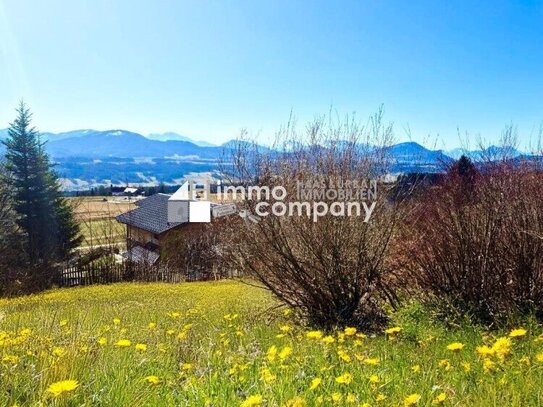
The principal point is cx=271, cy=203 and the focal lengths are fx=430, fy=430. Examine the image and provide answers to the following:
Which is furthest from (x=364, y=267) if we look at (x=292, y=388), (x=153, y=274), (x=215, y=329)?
(x=153, y=274)

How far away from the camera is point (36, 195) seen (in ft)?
92.8

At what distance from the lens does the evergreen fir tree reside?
27531 mm

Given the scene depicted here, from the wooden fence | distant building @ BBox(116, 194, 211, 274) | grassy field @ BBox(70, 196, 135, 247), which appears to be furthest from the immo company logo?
grassy field @ BBox(70, 196, 135, 247)

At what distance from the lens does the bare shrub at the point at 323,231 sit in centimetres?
587

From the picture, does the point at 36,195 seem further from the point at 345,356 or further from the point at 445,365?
the point at 445,365

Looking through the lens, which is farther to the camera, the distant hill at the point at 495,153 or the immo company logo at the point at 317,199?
the distant hill at the point at 495,153

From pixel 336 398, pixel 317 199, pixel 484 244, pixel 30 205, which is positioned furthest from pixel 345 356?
pixel 30 205

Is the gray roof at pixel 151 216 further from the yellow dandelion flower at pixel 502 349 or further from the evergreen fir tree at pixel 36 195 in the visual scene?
the yellow dandelion flower at pixel 502 349

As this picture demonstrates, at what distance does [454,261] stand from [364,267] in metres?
1.22

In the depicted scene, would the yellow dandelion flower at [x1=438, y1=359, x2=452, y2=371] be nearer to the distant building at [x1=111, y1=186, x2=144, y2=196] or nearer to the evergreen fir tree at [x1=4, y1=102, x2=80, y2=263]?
the evergreen fir tree at [x1=4, y1=102, x2=80, y2=263]

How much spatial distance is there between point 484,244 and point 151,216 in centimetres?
2943

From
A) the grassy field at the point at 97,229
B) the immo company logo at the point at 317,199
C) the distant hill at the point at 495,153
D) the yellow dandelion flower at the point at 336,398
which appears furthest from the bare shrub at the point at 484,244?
the grassy field at the point at 97,229

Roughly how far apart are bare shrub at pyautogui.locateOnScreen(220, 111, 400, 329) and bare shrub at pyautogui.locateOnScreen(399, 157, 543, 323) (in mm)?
525

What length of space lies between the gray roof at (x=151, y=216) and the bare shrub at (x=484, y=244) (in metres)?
23.0
